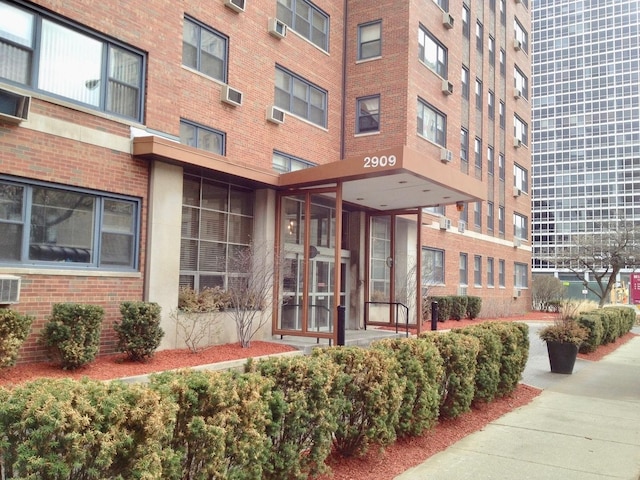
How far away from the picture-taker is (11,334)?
7.72 meters

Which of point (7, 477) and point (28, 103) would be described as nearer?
point (7, 477)

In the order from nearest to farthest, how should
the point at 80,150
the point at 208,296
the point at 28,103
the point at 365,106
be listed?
the point at 28,103, the point at 80,150, the point at 208,296, the point at 365,106

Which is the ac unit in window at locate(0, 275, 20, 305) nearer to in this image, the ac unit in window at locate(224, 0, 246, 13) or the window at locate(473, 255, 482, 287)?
the ac unit in window at locate(224, 0, 246, 13)

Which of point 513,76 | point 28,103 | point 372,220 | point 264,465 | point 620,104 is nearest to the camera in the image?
point 264,465

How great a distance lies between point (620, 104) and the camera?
107m

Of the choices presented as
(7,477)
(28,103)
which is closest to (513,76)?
(28,103)

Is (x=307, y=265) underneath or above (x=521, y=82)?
underneath

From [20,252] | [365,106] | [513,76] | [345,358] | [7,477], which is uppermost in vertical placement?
[513,76]

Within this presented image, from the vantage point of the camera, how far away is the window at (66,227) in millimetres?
8812

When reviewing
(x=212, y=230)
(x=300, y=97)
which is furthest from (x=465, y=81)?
(x=212, y=230)

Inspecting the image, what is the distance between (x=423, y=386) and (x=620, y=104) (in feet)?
390

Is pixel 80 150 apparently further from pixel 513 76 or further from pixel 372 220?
pixel 513 76

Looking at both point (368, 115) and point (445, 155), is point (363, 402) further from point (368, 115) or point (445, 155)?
point (445, 155)

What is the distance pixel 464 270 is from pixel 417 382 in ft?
68.6
